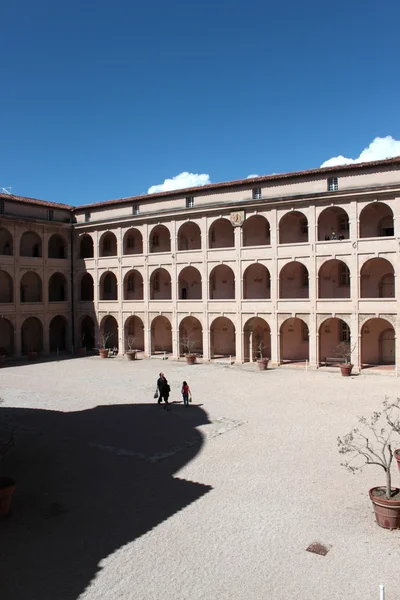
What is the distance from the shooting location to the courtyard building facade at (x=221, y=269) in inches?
1179

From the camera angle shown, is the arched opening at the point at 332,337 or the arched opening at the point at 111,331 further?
the arched opening at the point at 111,331

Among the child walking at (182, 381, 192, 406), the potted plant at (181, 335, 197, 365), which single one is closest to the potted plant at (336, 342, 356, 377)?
the potted plant at (181, 335, 197, 365)

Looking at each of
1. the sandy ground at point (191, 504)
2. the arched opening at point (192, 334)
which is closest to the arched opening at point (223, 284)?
the arched opening at point (192, 334)

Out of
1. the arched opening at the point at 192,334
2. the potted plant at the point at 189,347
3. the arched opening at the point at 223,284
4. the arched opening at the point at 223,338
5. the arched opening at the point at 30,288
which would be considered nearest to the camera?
the potted plant at the point at 189,347

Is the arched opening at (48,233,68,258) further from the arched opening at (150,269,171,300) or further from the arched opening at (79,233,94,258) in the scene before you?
the arched opening at (150,269,171,300)

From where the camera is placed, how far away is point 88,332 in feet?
147

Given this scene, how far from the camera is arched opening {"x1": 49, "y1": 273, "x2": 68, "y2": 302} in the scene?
42781 millimetres

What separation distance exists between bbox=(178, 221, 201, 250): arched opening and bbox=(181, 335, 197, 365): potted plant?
694 cm

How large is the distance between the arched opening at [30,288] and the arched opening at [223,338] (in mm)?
14560

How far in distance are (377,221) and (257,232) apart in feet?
26.9

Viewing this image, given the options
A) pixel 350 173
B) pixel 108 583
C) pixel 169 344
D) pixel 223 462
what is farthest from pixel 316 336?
pixel 108 583

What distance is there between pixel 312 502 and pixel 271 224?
2290cm

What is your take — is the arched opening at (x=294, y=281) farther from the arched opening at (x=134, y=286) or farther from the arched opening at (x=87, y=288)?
the arched opening at (x=87, y=288)

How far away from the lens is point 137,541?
9.79 m
